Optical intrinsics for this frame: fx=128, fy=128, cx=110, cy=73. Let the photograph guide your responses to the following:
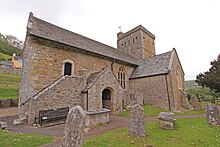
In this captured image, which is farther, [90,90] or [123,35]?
[123,35]

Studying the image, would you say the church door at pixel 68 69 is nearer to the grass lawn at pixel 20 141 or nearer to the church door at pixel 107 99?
the church door at pixel 107 99

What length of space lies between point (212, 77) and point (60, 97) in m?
22.8

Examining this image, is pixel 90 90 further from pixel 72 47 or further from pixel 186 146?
pixel 186 146

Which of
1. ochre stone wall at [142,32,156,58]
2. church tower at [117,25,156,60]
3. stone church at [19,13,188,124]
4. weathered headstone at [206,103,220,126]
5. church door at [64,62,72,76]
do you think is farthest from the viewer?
ochre stone wall at [142,32,156,58]

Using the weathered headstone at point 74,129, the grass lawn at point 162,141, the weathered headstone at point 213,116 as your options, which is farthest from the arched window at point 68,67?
the weathered headstone at point 213,116

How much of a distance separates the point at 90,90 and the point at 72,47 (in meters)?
5.60

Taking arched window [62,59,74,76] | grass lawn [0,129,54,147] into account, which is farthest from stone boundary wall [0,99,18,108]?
grass lawn [0,129,54,147]

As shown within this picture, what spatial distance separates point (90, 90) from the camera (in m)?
11.8

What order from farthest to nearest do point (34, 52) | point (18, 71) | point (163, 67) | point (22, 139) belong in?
point (18, 71) → point (163, 67) → point (34, 52) → point (22, 139)

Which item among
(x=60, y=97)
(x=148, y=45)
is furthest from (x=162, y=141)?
(x=148, y=45)

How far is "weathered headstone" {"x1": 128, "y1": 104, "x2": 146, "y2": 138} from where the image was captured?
21.1ft

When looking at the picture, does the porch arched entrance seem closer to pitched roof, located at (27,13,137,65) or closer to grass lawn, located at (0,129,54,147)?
pitched roof, located at (27,13,137,65)

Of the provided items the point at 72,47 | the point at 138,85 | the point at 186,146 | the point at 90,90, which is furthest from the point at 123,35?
the point at 186,146

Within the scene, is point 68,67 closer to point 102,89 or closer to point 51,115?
point 102,89
